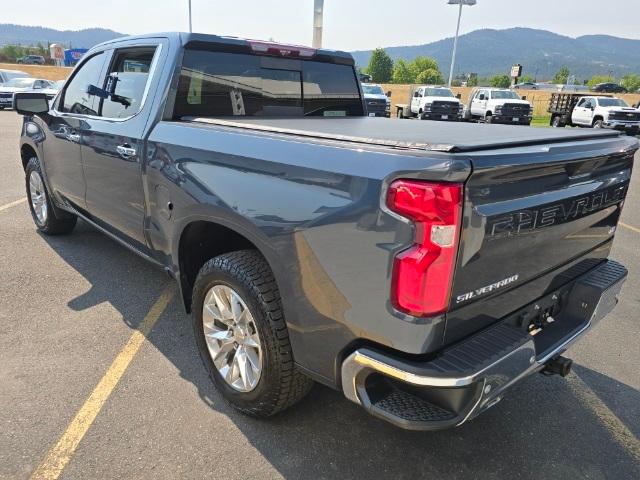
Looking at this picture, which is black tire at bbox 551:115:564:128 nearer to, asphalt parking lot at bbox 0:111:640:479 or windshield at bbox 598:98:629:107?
windshield at bbox 598:98:629:107

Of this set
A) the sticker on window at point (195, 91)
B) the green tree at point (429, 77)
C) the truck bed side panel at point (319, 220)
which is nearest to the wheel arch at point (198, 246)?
the truck bed side panel at point (319, 220)

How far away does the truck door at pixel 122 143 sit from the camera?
319cm

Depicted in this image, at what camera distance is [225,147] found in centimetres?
245

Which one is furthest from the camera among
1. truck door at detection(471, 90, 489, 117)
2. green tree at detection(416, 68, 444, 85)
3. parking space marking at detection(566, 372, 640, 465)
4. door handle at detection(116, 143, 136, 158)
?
green tree at detection(416, 68, 444, 85)

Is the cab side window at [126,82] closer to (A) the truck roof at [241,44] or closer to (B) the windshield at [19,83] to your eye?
(A) the truck roof at [241,44]

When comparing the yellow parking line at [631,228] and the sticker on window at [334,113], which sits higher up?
the sticker on window at [334,113]

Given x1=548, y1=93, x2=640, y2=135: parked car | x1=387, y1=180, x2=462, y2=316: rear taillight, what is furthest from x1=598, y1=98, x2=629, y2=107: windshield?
x1=387, y1=180, x2=462, y2=316: rear taillight

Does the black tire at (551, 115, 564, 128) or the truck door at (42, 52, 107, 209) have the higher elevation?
the truck door at (42, 52, 107, 209)

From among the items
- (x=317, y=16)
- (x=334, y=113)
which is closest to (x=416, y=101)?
(x=317, y=16)

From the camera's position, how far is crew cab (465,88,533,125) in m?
25.4

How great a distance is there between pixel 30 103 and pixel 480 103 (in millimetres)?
26343

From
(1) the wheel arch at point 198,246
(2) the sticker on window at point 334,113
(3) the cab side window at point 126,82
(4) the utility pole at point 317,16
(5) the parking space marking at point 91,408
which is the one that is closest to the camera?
(5) the parking space marking at point 91,408

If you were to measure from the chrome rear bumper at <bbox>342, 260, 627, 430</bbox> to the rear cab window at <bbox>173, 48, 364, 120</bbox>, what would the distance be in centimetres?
206

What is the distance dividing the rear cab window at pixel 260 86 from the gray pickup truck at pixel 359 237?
2cm
